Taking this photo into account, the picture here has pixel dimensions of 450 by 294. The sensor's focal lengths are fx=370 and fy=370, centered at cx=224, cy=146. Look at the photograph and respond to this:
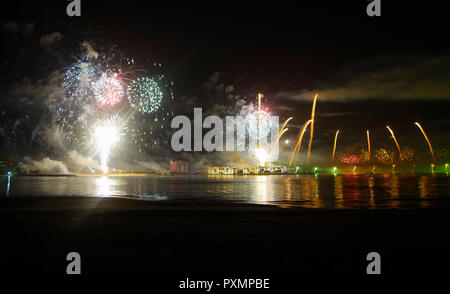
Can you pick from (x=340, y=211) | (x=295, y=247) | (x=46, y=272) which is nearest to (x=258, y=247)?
(x=295, y=247)

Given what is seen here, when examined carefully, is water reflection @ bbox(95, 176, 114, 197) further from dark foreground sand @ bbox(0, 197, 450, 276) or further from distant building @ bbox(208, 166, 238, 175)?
distant building @ bbox(208, 166, 238, 175)

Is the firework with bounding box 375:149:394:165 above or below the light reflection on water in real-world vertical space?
above

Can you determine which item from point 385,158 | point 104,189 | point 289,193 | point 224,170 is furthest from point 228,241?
point 385,158

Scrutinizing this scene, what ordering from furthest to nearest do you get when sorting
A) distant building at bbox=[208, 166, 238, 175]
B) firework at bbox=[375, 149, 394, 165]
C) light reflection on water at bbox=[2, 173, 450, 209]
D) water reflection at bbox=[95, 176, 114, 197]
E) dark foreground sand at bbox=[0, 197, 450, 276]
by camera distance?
firework at bbox=[375, 149, 394, 165], distant building at bbox=[208, 166, 238, 175], water reflection at bbox=[95, 176, 114, 197], light reflection on water at bbox=[2, 173, 450, 209], dark foreground sand at bbox=[0, 197, 450, 276]

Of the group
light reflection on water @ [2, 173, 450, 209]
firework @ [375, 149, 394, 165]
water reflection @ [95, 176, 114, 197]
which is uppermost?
firework @ [375, 149, 394, 165]

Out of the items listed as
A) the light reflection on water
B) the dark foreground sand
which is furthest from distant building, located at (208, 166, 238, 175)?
the dark foreground sand

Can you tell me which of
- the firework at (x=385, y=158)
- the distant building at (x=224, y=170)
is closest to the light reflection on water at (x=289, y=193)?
the distant building at (x=224, y=170)

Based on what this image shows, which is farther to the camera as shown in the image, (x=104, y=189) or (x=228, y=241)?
(x=104, y=189)

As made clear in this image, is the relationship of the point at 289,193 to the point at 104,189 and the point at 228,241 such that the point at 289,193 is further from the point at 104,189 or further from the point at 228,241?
the point at 228,241
